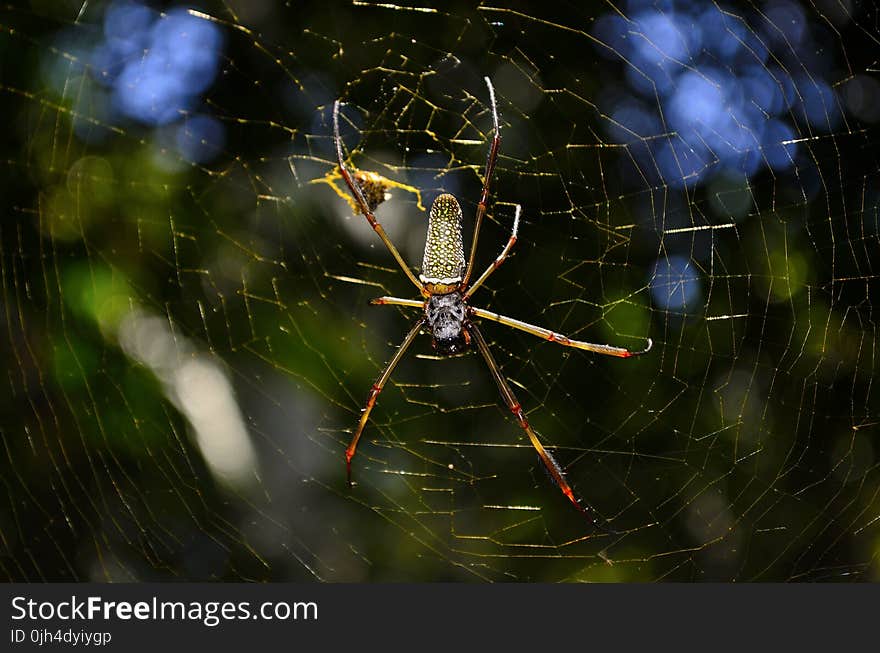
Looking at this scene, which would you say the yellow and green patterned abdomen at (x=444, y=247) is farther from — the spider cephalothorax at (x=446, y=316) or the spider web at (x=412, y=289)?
the spider web at (x=412, y=289)

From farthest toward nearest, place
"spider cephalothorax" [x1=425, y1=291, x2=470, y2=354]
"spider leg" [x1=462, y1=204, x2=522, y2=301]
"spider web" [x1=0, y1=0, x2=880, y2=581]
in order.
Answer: "spider web" [x1=0, y1=0, x2=880, y2=581] < "spider cephalothorax" [x1=425, y1=291, x2=470, y2=354] < "spider leg" [x1=462, y1=204, x2=522, y2=301]

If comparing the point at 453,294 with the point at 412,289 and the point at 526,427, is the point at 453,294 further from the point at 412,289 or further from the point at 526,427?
the point at 412,289

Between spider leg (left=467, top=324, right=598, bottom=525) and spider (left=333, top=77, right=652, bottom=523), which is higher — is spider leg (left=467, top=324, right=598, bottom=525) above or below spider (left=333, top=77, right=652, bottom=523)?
below

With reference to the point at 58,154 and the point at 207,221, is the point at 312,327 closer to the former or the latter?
the point at 207,221

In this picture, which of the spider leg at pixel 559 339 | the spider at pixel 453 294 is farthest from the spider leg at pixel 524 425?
the spider leg at pixel 559 339

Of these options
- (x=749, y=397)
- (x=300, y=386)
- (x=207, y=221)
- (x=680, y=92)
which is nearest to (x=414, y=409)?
(x=300, y=386)

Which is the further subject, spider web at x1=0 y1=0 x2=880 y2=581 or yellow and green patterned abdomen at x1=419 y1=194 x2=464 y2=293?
Answer: spider web at x1=0 y1=0 x2=880 y2=581

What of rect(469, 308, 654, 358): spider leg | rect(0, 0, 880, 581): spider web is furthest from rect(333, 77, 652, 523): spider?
rect(0, 0, 880, 581): spider web

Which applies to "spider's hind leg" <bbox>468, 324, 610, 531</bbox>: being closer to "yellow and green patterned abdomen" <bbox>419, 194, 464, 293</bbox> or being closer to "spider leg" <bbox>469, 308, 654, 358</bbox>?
"spider leg" <bbox>469, 308, 654, 358</bbox>
